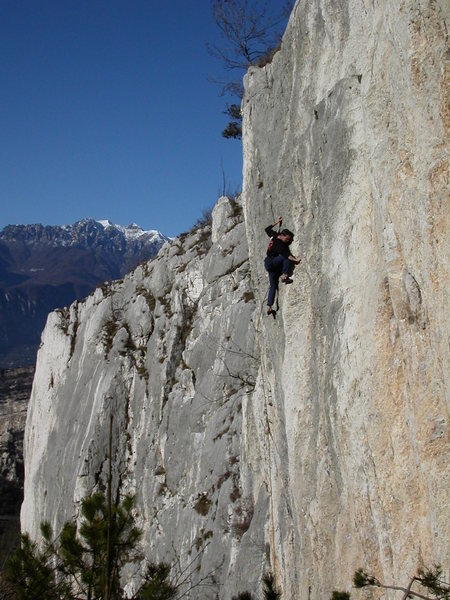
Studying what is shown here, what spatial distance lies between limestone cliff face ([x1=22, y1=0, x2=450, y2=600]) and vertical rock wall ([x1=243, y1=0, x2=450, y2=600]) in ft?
0.08

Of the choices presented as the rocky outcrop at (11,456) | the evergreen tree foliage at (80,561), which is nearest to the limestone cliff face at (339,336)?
the evergreen tree foliage at (80,561)

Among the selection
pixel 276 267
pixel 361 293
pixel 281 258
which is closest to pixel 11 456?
pixel 276 267

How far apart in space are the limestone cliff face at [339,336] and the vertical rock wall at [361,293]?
Result: 1.0 inches

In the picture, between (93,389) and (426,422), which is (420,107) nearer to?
(426,422)

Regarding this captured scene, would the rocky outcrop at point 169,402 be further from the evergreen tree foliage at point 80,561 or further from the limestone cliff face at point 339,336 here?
the evergreen tree foliage at point 80,561

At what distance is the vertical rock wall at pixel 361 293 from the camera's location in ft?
19.8

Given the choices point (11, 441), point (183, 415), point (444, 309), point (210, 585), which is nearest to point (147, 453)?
point (183, 415)

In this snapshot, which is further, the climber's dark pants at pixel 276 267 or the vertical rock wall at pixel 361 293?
the climber's dark pants at pixel 276 267

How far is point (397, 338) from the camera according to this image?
22.5 ft

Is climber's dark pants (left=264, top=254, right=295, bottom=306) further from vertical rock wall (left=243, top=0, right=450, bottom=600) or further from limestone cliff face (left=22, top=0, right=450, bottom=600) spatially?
vertical rock wall (left=243, top=0, right=450, bottom=600)

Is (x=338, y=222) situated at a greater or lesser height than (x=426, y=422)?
greater

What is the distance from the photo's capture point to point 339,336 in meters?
8.16

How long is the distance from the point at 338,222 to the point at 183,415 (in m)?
14.6

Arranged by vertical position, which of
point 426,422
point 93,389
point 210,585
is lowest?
point 210,585
